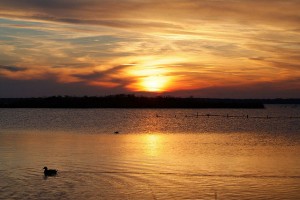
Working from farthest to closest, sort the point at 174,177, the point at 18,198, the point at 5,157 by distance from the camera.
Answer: the point at 5,157, the point at 174,177, the point at 18,198

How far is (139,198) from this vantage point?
53.6 feet

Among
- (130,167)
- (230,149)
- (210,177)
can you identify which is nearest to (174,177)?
(210,177)

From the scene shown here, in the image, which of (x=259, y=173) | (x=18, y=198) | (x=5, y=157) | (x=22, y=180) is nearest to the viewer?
(x=18, y=198)

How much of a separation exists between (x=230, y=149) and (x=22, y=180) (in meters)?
16.7

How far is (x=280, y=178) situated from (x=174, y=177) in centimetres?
436

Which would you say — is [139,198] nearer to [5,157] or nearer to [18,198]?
[18,198]

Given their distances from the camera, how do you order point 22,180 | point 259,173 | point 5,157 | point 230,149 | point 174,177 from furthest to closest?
1. point 230,149
2. point 5,157
3. point 259,173
4. point 174,177
5. point 22,180

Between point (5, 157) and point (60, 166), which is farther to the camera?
point (5, 157)

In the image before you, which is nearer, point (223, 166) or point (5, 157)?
point (223, 166)

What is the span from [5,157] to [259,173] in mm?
12874

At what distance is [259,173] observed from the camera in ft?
71.0

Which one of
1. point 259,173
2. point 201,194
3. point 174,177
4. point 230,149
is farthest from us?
point 230,149

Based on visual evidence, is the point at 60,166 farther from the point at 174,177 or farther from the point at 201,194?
the point at 201,194

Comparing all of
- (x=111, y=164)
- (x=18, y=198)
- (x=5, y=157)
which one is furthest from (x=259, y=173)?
(x=5, y=157)
